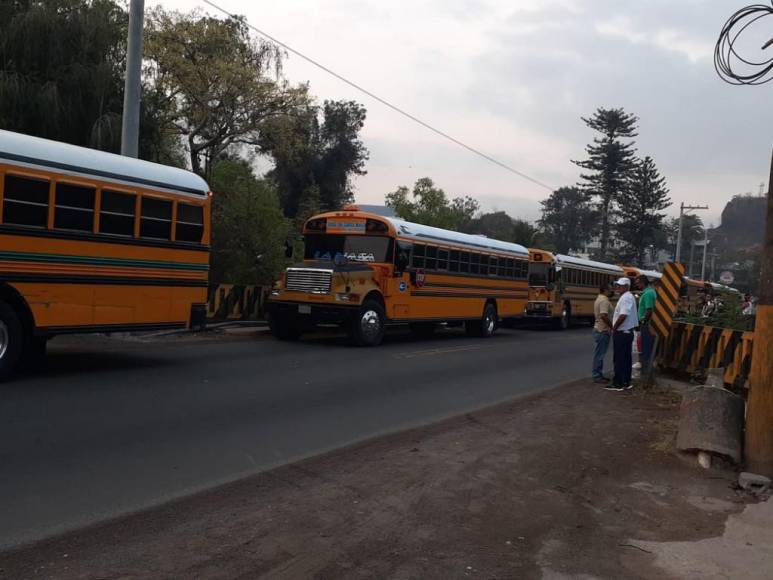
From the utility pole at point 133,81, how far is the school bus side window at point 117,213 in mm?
5327

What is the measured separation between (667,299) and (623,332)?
6.21 ft

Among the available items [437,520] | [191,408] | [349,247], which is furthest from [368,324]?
[437,520]

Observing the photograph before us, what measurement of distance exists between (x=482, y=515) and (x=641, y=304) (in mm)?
8909

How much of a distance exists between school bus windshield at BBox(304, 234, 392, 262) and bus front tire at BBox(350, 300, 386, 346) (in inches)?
46.3

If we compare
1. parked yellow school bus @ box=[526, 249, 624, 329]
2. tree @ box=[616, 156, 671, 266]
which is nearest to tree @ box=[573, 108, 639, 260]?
tree @ box=[616, 156, 671, 266]

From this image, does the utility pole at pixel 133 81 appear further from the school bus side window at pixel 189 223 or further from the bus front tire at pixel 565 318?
the bus front tire at pixel 565 318

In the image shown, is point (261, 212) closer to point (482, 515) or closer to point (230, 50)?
point (230, 50)

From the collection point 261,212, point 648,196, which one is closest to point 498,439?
point 261,212

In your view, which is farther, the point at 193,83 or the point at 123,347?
the point at 193,83

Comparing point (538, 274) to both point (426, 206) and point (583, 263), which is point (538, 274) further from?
point (426, 206)

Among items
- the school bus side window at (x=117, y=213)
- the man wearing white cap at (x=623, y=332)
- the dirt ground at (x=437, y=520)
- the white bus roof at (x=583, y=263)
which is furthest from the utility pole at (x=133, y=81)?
the white bus roof at (x=583, y=263)

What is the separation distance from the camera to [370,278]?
17.0 m

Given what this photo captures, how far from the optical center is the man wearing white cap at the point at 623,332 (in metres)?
12.0

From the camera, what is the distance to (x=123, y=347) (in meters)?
14.4
